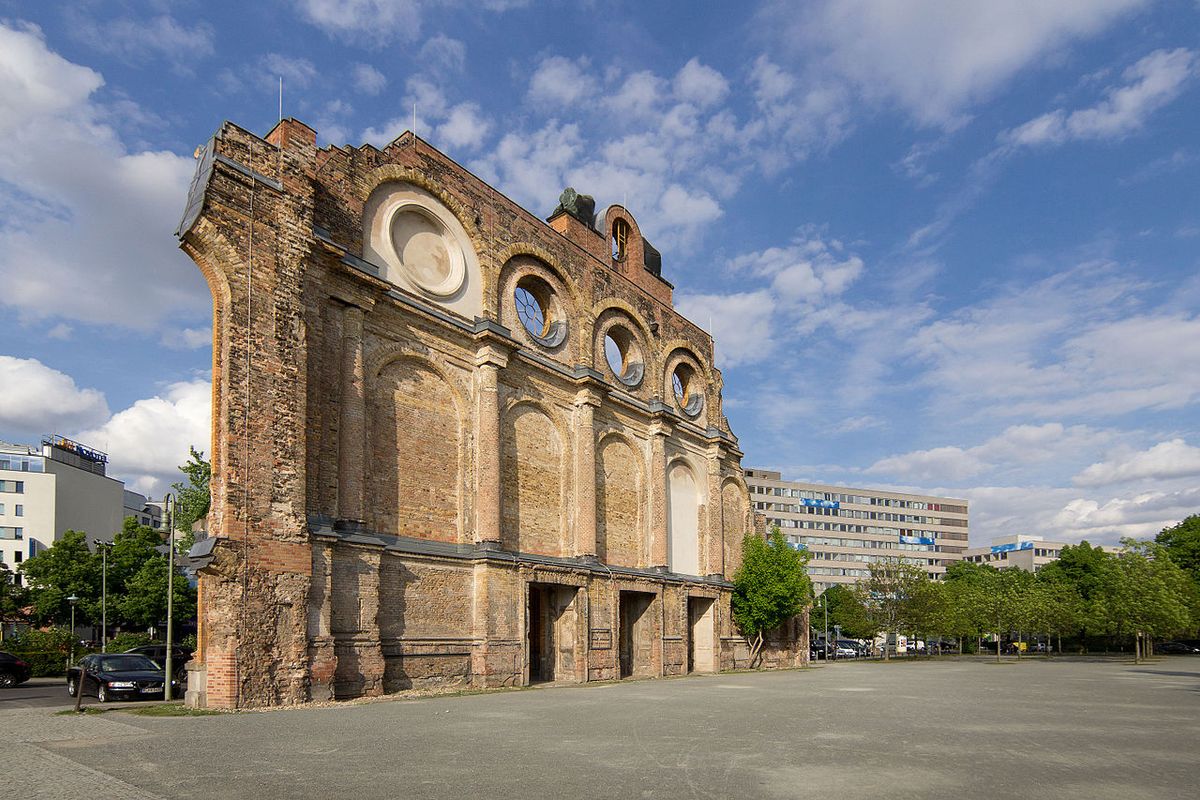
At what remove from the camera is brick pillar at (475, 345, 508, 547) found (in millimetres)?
22453

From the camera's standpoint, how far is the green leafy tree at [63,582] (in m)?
45.4

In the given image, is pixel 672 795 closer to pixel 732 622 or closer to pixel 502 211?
pixel 502 211

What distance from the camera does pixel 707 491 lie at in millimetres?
35438

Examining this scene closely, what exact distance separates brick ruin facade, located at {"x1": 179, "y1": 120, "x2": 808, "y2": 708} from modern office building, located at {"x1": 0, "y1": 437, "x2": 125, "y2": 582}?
5505cm

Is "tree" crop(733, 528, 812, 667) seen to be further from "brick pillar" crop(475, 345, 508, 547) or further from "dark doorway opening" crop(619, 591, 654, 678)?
"brick pillar" crop(475, 345, 508, 547)

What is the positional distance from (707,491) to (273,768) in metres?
27.9

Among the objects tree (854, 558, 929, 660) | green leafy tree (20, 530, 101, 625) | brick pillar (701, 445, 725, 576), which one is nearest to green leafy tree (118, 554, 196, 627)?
green leafy tree (20, 530, 101, 625)

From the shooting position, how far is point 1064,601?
199 ft

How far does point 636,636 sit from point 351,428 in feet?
49.3

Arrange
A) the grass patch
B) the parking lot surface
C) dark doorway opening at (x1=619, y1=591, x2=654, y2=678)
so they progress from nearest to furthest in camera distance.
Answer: the parking lot surface < the grass patch < dark doorway opening at (x1=619, y1=591, x2=654, y2=678)

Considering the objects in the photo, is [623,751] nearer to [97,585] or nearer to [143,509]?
[97,585]

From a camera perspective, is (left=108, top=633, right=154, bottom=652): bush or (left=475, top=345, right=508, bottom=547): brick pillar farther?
(left=108, top=633, right=154, bottom=652): bush

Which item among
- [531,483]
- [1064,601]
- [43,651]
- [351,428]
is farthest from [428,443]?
[1064,601]

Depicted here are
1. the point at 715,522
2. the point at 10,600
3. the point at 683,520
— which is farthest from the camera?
the point at 10,600
